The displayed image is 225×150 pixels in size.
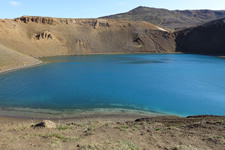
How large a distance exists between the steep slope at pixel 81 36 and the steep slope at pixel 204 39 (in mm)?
4814

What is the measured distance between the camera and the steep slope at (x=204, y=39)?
245 feet

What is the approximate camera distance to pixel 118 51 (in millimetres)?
77750

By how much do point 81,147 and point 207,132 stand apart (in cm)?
585

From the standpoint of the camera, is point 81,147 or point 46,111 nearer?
point 81,147

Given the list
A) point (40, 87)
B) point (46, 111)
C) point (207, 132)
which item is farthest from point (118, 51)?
point (207, 132)

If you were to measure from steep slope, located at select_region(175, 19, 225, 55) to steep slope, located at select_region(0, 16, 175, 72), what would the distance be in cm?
481

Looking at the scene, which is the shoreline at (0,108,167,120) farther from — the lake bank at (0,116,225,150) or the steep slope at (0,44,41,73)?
the steep slope at (0,44,41,73)

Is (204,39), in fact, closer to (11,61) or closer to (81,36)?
(81,36)

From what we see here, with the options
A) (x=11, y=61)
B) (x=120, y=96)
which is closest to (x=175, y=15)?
(x=11, y=61)

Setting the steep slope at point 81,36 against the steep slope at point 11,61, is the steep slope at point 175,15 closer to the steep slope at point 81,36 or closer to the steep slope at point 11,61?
the steep slope at point 81,36

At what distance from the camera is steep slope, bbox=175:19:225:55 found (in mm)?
74688

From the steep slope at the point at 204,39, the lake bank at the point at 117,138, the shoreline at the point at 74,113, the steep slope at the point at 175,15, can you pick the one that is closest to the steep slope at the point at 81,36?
the steep slope at the point at 204,39

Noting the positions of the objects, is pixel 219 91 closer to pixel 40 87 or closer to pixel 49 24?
pixel 40 87

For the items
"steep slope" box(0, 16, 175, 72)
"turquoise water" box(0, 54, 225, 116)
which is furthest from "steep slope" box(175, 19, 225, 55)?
"turquoise water" box(0, 54, 225, 116)
